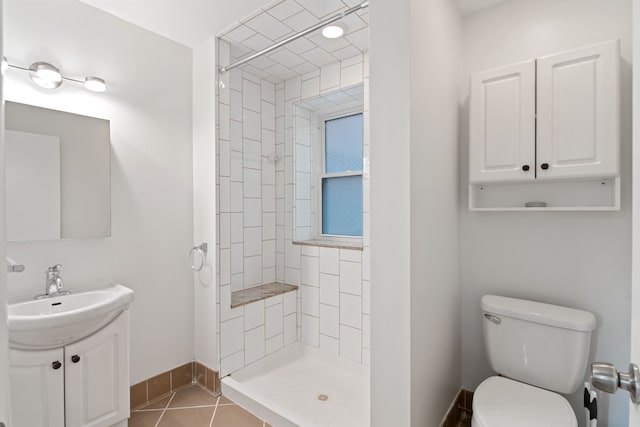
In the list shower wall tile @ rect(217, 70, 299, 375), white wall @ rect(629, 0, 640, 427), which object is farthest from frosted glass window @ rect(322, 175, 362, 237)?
white wall @ rect(629, 0, 640, 427)

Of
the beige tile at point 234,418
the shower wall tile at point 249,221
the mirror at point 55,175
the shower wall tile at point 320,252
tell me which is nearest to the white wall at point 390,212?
the beige tile at point 234,418

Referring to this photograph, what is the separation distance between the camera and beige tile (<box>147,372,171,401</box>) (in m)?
2.18

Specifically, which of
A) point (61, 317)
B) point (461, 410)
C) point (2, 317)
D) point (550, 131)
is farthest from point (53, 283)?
point (550, 131)

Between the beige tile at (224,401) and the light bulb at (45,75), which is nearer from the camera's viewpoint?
the light bulb at (45,75)

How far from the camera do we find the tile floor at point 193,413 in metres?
1.96

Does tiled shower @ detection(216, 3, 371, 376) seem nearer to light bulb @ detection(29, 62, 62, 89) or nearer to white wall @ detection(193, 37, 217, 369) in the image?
white wall @ detection(193, 37, 217, 369)

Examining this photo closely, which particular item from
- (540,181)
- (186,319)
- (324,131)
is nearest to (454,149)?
(540,181)

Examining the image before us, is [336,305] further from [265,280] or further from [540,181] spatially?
[540,181]

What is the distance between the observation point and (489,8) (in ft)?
6.24

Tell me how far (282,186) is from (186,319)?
4.55 feet

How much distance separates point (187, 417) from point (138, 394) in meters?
0.39

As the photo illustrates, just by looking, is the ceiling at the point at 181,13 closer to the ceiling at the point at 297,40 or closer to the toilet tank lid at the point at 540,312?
the ceiling at the point at 297,40

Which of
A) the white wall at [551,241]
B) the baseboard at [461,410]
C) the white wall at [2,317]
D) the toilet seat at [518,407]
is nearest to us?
the white wall at [2,317]

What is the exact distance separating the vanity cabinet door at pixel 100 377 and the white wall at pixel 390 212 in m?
1.37
